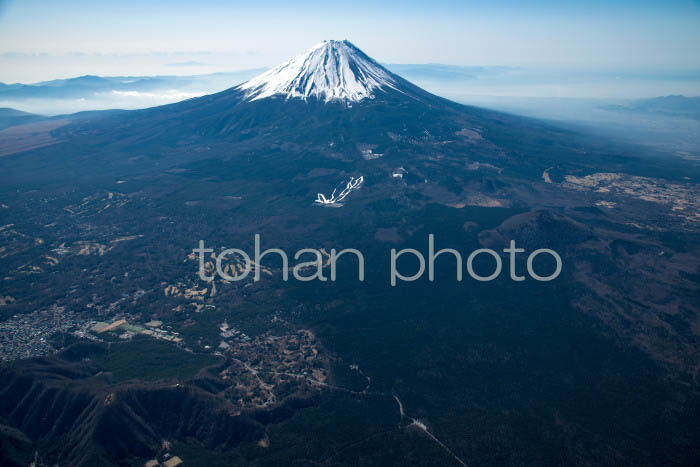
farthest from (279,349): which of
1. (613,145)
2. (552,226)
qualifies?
(613,145)

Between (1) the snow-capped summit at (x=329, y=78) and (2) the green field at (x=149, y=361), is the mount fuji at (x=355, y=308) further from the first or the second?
(1) the snow-capped summit at (x=329, y=78)

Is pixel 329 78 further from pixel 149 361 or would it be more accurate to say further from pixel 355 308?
pixel 149 361

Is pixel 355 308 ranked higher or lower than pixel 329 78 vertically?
lower

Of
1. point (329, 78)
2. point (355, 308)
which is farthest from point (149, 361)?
point (329, 78)

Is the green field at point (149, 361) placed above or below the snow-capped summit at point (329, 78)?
below

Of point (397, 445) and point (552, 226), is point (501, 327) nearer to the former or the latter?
point (397, 445)

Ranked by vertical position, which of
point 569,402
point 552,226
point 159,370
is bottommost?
point 569,402

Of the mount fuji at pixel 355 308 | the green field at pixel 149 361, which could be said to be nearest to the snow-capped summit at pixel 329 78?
the mount fuji at pixel 355 308

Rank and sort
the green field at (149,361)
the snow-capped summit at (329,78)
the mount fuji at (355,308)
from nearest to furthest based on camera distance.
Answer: the mount fuji at (355,308) → the green field at (149,361) → the snow-capped summit at (329,78)
